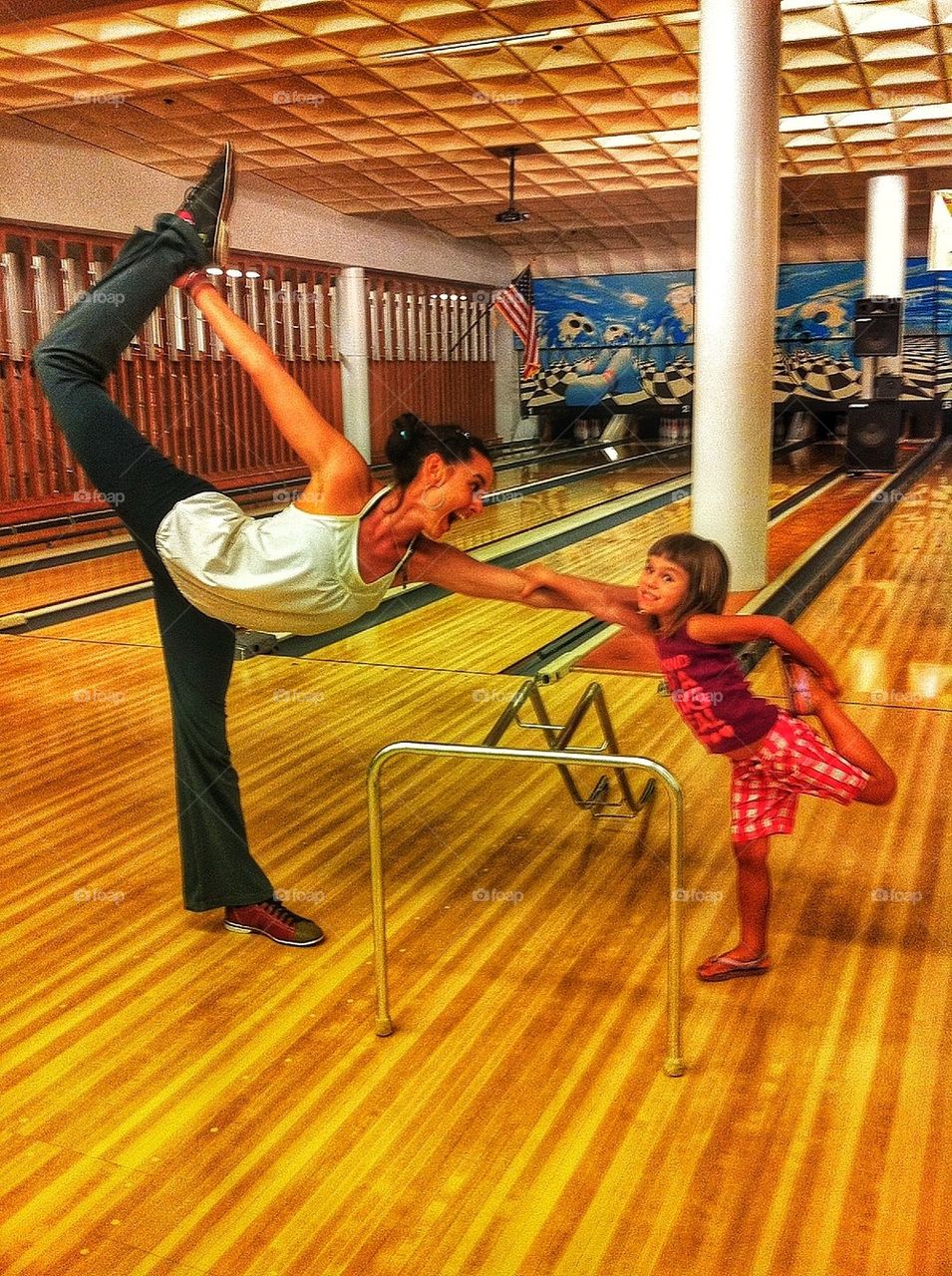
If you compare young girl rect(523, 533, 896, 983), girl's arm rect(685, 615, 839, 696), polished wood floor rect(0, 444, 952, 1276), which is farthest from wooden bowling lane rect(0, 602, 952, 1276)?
girl's arm rect(685, 615, 839, 696)

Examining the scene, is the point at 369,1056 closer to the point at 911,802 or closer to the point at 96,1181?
the point at 96,1181

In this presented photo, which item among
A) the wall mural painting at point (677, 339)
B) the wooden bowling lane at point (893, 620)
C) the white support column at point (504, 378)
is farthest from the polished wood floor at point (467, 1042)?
the wall mural painting at point (677, 339)

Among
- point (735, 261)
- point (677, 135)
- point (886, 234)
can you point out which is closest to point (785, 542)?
point (735, 261)

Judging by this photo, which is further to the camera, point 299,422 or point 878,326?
point 878,326

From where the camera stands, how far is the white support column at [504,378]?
1554cm

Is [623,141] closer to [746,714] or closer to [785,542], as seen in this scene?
[785,542]

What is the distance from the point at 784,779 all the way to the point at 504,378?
14.2 m

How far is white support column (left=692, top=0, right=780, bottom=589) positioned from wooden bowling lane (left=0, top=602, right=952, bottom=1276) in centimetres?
254

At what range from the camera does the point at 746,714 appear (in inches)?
83.0

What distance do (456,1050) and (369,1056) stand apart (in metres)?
0.15

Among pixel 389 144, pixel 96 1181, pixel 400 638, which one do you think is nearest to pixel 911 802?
pixel 96 1181

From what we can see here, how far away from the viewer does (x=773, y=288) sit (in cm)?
567

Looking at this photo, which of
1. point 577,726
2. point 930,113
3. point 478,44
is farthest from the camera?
point 930,113

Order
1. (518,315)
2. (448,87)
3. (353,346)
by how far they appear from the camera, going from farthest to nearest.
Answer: (353,346) < (518,315) < (448,87)
